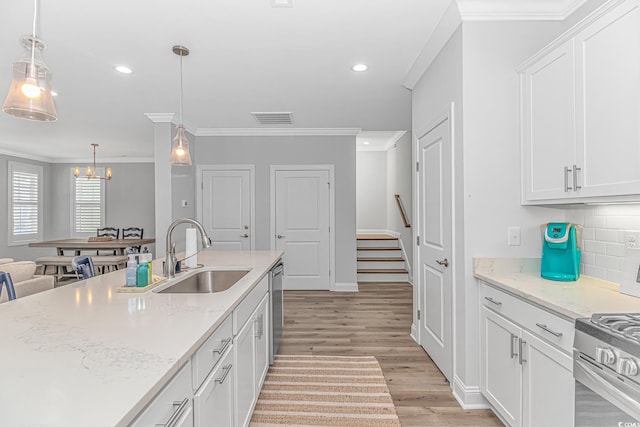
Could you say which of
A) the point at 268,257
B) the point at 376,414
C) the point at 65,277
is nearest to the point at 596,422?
the point at 376,414

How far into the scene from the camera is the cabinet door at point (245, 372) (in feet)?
5.44

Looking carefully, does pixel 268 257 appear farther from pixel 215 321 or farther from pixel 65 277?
pixel 65 277

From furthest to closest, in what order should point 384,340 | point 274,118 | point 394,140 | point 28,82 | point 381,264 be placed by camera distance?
point 394,140, point 381,264, point 274,118, point 384,340, point 28,82

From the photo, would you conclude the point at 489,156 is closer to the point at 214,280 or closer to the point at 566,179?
the point at 566,179

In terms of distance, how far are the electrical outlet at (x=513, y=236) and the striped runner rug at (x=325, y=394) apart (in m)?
1.31

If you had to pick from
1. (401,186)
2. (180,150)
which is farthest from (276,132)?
(401,186)

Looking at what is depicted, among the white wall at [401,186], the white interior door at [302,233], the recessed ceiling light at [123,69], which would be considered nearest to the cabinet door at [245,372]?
the recessed ceiling light at [123,69]

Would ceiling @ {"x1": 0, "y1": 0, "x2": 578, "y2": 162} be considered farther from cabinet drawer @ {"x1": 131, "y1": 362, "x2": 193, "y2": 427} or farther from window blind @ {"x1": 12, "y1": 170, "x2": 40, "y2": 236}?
window blind @ {"x1": 12, "y1": 170, "x2": 40, "y2": 236}

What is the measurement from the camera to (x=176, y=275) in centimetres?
215

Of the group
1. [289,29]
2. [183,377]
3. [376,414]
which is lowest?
[376,414]

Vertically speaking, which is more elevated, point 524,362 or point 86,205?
point 86,205

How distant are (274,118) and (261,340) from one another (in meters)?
3.35

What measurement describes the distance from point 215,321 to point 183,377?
0.85ft

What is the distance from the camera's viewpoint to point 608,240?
194cm
